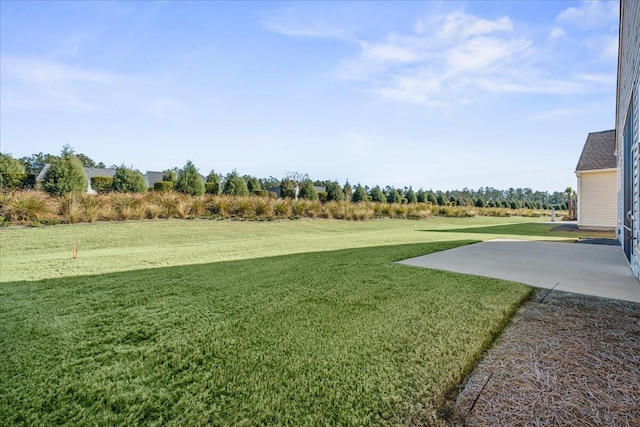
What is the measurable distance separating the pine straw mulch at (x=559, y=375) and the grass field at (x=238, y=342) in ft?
0.46

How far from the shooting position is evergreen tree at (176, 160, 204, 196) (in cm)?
1566

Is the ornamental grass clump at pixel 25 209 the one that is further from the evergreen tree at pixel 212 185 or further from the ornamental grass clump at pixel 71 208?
the evergreen tree at pixel 212 185

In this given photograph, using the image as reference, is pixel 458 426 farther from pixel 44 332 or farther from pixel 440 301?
pixel 44 332

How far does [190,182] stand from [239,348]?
15409 mm

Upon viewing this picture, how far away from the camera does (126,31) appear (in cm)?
802

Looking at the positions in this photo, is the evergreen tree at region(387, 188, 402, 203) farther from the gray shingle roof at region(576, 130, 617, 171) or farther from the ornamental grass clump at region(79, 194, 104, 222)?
the ornamental grass clump at region(79, 194, 104, 222)

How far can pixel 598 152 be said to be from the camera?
12.7 meters

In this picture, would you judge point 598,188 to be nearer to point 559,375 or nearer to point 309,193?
point 559,375

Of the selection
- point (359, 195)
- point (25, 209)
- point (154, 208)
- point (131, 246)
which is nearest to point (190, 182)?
point (154, 208)

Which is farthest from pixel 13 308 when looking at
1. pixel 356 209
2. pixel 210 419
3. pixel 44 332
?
pixel 356 209

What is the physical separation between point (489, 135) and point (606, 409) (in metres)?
16.0

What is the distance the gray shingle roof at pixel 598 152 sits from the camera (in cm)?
1181

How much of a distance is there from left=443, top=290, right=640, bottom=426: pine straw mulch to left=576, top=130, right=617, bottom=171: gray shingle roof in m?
12.9

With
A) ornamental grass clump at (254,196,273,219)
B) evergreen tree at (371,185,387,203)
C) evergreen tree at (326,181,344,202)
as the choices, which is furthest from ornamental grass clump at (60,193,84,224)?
evergreen tree at (371,185,387,203)
